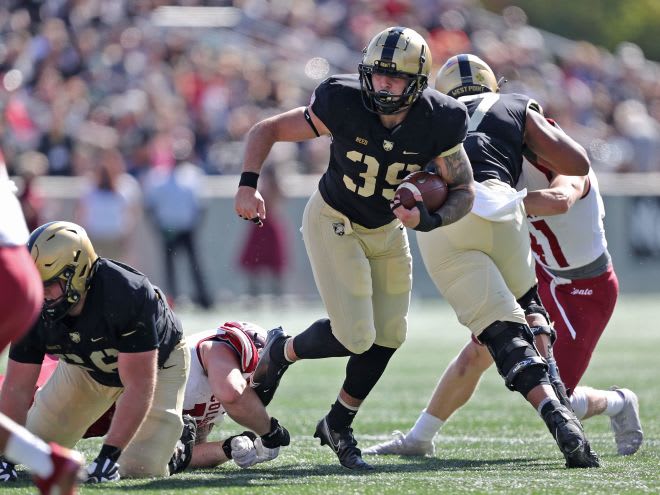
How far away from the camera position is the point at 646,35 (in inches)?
1209

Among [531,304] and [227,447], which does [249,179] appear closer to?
[227,447]

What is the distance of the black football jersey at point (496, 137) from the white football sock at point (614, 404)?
1124mm

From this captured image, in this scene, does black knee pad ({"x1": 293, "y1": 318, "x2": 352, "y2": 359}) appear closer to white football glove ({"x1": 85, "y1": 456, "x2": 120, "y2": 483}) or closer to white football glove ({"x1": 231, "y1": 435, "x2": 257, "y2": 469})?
white football glove ({"x1": 231, "y1": 435, "x2": 257, "y2": 469})

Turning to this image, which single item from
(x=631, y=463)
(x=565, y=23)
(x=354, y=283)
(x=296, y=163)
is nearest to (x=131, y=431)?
(x=354, y=283)

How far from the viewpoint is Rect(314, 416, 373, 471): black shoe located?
515 cm

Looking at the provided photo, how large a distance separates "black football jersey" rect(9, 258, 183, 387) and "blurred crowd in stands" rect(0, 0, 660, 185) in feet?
23.7

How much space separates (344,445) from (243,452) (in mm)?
402

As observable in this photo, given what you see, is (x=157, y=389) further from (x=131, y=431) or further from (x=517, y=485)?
(x=517, y=485)

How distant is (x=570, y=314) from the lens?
5.76 meters

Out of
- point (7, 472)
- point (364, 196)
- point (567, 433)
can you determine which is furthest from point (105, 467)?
point (567, 433)

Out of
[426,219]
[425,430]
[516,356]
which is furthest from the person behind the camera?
[425,430]

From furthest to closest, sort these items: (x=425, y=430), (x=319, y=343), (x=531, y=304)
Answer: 1. (x=425, y=430)
2. (x=531, y=304)
3. (x=319, y=343)

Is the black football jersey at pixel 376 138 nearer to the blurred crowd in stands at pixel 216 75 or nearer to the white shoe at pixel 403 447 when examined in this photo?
the white shoe at pixel 403 447

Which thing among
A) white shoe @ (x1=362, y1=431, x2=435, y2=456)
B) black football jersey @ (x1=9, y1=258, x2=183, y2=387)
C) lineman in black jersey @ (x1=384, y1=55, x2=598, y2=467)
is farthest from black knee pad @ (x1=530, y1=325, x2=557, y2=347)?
black football jersey @ (x1=9, y1=258, x2=183, y2=387)
